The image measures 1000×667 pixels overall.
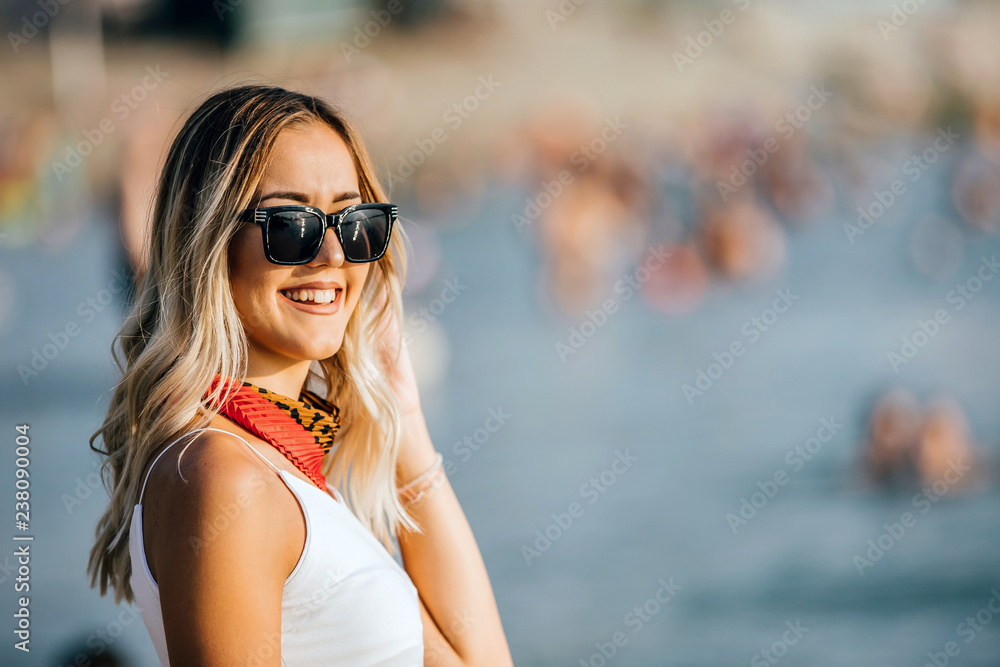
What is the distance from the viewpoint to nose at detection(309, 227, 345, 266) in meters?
1.29

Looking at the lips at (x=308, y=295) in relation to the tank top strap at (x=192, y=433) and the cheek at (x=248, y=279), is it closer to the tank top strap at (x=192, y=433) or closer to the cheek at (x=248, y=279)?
the cheek at (x=248, y=279)

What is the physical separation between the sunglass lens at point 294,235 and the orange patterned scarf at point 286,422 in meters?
0.19

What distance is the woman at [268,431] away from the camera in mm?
1008

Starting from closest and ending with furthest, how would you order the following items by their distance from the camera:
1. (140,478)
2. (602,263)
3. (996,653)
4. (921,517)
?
(140,478)
(996,653)
(921,517)
(602,263)

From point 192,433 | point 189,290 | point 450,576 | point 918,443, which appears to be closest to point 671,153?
point 918,443

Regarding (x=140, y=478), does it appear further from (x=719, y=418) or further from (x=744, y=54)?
(x=744, y=54)

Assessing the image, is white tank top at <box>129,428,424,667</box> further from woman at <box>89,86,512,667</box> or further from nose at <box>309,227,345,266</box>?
nose at <box>309,227,345,266</box>

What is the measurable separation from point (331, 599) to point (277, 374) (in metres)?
0.37

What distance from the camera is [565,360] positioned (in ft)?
15.1

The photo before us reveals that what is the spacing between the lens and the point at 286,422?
1.28 m

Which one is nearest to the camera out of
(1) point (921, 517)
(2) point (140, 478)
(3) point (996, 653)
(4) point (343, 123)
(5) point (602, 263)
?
(2) point (140, 478)

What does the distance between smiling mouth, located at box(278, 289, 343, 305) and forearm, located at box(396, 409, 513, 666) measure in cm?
31

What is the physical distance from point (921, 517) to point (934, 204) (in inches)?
67.2

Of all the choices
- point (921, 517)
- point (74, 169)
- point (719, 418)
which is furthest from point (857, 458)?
point (74, 169)
